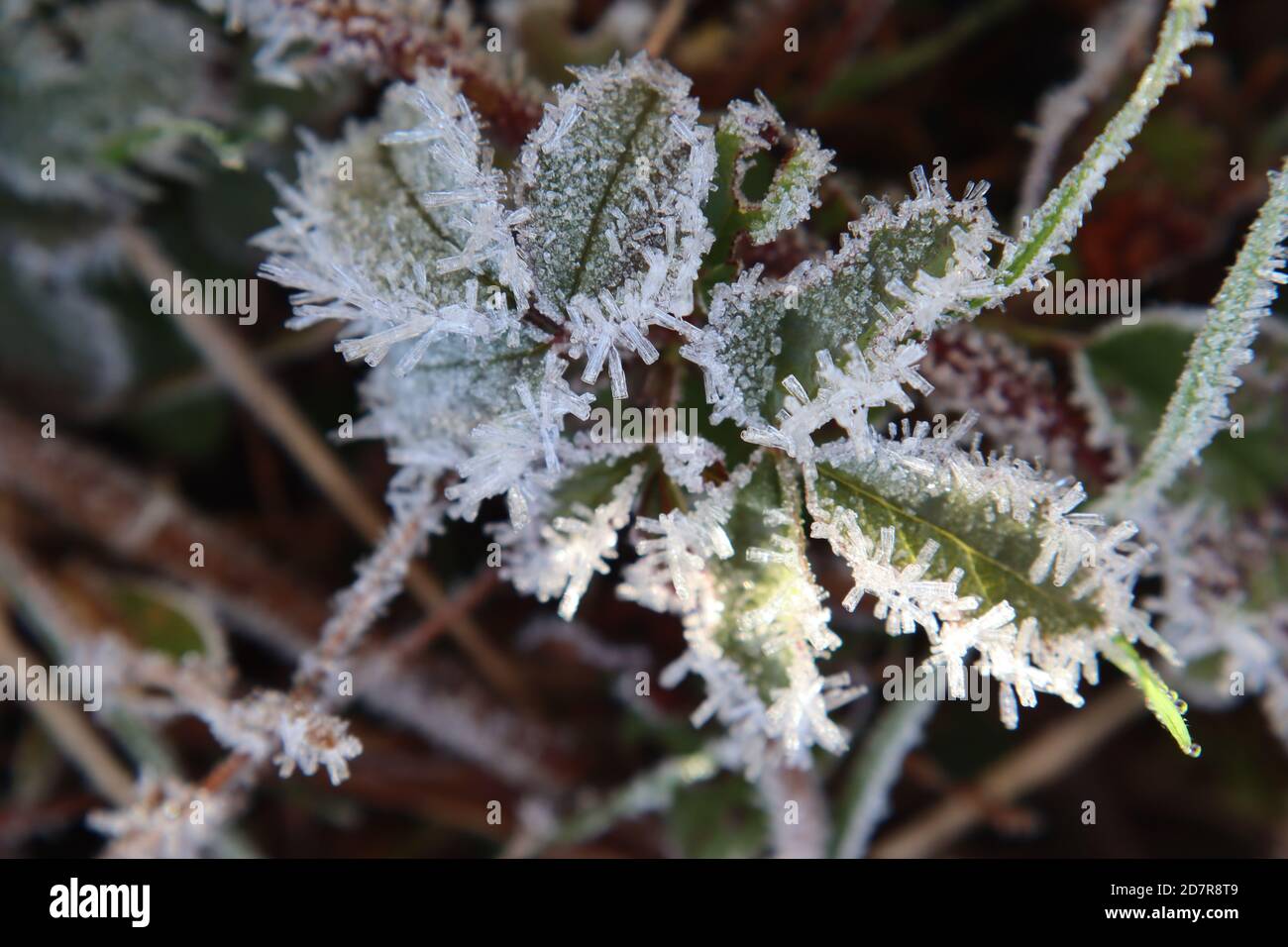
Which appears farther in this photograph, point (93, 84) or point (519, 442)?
point (93, 84)

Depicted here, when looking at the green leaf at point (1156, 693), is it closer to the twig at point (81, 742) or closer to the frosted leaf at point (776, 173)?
the frosted leaf at point (776, 173)

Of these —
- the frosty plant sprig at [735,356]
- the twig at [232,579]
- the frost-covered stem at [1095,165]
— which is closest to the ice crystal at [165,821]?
the twig at [232,579]

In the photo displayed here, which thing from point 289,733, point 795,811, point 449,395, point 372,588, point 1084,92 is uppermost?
point 1084,92

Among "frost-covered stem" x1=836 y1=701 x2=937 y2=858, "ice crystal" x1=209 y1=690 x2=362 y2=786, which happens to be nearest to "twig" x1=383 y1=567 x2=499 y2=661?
"ice crystal" x1=209 y1=690 x2=362 y2=786

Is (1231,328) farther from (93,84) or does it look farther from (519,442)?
(93,84)

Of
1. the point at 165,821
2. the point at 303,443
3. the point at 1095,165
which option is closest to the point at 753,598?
the point at 1095,165
